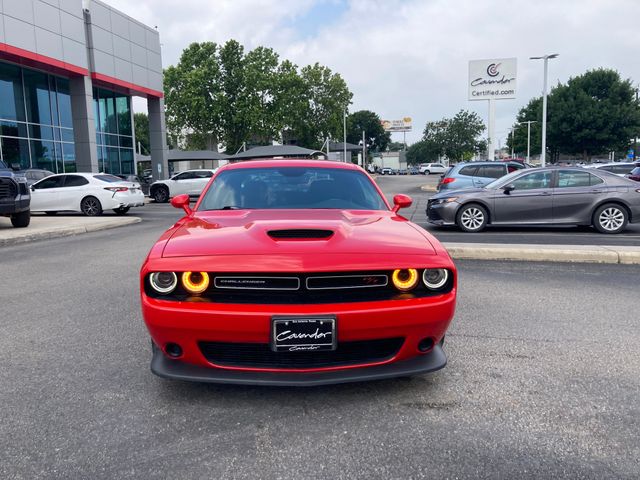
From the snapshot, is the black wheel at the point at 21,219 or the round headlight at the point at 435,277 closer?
the round headlight at the point at 435,277

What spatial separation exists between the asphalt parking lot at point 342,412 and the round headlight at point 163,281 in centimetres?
70

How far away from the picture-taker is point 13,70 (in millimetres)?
23891

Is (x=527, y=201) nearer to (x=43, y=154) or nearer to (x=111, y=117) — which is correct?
(x=43, y=154)

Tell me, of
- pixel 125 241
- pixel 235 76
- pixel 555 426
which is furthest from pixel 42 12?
pixel 235 76

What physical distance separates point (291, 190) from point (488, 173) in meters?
13.8

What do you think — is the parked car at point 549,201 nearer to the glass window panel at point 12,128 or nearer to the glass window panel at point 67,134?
the glass window panel at point 12,128

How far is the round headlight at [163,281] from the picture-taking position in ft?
9.27

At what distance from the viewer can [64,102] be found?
91.2 ft

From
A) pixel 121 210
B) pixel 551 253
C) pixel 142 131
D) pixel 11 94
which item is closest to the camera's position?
pixel 551 253

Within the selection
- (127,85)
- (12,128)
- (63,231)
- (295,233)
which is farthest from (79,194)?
(295,233)

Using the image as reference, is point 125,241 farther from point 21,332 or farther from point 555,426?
point 555,426

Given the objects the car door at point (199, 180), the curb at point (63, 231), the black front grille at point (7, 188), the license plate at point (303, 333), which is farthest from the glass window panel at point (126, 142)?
the license plate at point (303, 333)

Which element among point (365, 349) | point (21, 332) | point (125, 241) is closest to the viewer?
point (365, 349)

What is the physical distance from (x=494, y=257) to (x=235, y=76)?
5076 centimetres
